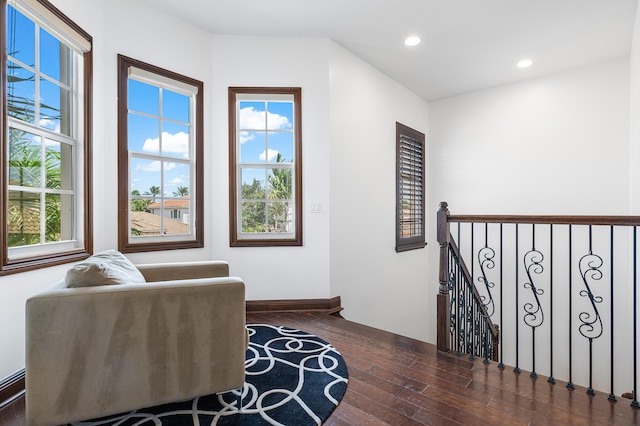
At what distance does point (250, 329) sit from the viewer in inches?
112

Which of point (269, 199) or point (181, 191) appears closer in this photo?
point (181, 191)

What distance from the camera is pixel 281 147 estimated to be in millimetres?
3467

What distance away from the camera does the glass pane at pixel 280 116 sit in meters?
3.46

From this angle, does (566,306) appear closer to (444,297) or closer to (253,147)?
(444,297)

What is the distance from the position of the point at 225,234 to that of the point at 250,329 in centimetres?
100

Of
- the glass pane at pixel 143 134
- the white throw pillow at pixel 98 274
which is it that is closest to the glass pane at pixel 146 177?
the glass pane at pixel 143 134

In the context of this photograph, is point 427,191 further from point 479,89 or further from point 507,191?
point 479,89

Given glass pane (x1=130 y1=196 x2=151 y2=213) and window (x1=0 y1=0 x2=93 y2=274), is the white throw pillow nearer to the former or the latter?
window (x1=0 y1=0 x2=93 y2=274)

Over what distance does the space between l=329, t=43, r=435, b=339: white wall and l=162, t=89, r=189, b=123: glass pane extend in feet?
4.70

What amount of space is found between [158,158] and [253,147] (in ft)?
2.95

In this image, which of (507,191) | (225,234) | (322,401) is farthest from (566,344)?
(225,234)

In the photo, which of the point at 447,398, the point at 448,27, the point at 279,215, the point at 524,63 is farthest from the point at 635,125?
the point at 279,215

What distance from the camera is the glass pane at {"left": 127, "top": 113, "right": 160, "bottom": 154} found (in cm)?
293

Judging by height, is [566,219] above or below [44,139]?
below
